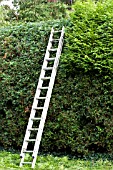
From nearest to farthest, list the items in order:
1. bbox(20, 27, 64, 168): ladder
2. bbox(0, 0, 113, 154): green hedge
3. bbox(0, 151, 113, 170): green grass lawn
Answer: bbox(0, 151, 113, 170): green grass lawn < bbox(0, 0, 113, 154): green hedge < bbox(20, 27, 64, 168): ladder

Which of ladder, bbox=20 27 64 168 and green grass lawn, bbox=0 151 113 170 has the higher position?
ladder, bbox=20 27 64 168

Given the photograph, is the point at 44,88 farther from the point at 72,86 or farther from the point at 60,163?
the point at 60,163

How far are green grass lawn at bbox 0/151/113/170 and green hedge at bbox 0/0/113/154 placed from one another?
20 cm

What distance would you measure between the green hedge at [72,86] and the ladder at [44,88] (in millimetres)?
138

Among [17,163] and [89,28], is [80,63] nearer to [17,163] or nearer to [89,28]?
[89,28]

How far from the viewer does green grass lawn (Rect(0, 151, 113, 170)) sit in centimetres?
623

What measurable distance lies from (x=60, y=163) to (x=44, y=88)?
136 cm

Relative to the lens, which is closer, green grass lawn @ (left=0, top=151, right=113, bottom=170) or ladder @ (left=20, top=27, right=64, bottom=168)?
green grass lawn @ (left=0, top=151, right=113, bottom=170)

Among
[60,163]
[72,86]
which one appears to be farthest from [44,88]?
[60,163]

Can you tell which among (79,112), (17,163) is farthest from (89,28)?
(17,163)

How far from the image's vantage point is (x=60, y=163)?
6.51 m

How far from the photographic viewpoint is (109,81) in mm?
6453

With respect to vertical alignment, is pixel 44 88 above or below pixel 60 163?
above

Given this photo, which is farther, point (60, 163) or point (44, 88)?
point (44, 88)
